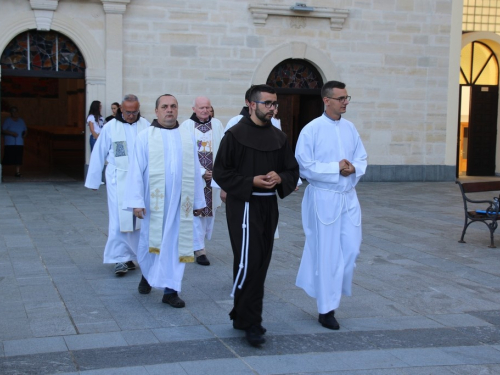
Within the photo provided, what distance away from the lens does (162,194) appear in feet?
20.9

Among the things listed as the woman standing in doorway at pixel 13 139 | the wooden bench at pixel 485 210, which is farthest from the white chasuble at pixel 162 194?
the woman standing in doorway at pixel 13 139

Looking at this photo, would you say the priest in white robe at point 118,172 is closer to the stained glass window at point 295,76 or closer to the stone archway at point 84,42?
the stone archway at point 84,42

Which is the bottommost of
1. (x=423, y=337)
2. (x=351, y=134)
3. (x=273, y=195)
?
(x=423, y=337)

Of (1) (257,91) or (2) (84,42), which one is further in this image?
(2) (84,42)

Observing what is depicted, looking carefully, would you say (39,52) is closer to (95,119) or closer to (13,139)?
(95,119)

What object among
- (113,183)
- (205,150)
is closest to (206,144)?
(205,150)

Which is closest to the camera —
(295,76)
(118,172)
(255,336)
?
(255,336)

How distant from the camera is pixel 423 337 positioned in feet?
18.2

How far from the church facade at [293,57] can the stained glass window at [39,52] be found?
3.9 inches

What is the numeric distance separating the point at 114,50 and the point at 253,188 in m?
10.5

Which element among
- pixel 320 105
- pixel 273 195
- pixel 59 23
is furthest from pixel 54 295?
pixel 320 105

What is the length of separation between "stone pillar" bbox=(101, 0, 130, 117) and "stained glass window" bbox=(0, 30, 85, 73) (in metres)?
0.75

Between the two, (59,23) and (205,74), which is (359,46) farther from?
(59,23)

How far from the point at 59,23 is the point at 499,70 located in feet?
35.0
